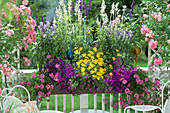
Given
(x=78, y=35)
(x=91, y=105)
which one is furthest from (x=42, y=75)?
(x=91, y=105)

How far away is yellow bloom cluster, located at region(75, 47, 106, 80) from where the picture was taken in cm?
262

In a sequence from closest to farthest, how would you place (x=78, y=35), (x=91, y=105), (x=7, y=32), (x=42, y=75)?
1. (x=7, y=32)
2. (x=42, y=75)
3. (x=78, y=35)
4. (x=91, y=105)

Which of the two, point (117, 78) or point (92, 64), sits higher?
point (92, 64)

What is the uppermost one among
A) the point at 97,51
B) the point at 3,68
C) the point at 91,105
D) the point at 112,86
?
the point at 97,51

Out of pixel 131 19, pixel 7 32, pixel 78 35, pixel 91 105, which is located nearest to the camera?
pixel 7 32

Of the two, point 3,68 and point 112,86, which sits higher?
point 3,68

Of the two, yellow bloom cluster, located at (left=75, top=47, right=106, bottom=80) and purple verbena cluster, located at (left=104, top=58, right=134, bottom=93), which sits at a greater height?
yellow bloom cluster, located at (left=75, top=47, right=106, bottom=80)

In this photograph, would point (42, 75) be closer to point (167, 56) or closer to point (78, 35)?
point (78, 35)

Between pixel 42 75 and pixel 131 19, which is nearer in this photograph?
pixel 42 75

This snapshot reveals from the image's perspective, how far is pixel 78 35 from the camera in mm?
2787

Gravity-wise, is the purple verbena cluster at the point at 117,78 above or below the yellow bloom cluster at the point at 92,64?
below

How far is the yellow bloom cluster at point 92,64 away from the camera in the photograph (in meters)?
2.62

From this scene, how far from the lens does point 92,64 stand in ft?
8.60

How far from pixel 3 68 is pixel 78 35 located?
2.99 feet
